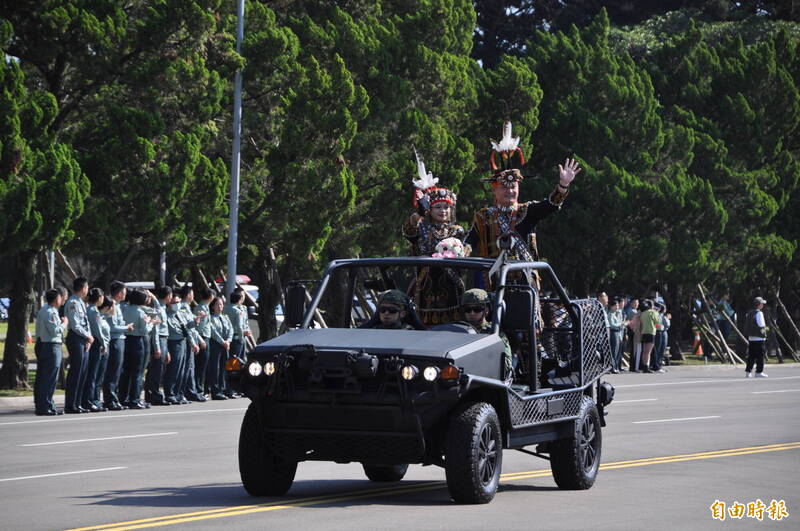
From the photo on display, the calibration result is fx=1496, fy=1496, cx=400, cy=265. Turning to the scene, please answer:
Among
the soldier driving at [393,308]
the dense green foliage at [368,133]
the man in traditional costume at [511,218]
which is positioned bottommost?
the soldier driving at [393,308]

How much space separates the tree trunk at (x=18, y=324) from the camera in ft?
86.6

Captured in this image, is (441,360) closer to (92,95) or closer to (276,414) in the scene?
(276,414)

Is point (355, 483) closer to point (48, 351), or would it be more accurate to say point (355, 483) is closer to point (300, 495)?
point (300, 495)

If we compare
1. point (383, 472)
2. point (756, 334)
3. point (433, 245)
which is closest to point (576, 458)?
point (383, 472)

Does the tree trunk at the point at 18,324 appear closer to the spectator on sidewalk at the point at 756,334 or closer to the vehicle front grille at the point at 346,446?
the vehicle front grille at the point at 346,446

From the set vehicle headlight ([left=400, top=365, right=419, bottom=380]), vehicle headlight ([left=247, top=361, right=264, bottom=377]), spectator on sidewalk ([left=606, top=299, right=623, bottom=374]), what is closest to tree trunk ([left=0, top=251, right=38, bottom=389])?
spectator on sidewalk ([left=606, top=299, right=623, bottom=374])

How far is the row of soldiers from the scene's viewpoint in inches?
852

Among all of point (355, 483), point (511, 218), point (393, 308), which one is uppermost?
point (511, 218)

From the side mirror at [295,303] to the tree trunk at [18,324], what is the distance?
1530cm

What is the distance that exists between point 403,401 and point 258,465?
56.9 inches

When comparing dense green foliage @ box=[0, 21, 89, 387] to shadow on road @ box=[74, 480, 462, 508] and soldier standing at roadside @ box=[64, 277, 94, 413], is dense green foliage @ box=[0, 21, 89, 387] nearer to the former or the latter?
soldier standing at roadside @ box=[64, 277, 94, 413]

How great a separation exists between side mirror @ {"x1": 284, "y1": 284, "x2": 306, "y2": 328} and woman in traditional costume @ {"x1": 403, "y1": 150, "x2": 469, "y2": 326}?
1.63 meters

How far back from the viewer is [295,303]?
39.0 feet

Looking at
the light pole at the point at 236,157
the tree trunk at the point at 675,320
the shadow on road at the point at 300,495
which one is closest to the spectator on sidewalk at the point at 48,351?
the light pole at the point at 236,157
